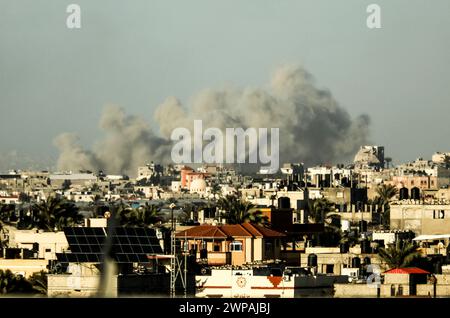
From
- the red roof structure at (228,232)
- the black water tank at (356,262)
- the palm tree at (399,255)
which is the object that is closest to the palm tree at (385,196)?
the red roof structure at (228,232)

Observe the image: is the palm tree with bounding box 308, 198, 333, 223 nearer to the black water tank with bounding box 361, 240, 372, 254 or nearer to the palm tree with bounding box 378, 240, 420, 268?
the black water tank with bounding box 361, 240, 372, 254

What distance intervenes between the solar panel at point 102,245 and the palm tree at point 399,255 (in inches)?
540

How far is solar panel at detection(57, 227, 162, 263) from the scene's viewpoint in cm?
7369

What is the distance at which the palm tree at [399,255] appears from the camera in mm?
89000

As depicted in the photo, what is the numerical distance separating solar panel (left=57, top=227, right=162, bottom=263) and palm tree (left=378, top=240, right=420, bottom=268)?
13723 millimetres

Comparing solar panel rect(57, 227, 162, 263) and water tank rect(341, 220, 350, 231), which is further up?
solar panel rect(57, 227, 162, 263)

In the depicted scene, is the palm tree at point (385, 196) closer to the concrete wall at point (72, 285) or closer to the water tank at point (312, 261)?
the water tank at point (312, 261)

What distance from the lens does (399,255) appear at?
90.2 meters

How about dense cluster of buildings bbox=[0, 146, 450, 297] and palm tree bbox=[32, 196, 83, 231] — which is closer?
dense cluster of buildings bbox=[0, 146, 450, 297]

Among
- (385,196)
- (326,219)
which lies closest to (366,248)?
(326,219)

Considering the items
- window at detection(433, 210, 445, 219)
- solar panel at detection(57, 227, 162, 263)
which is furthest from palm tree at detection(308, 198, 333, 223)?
solar panel at detection(57, 227, 162, 263)

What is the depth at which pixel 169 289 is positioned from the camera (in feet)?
235
